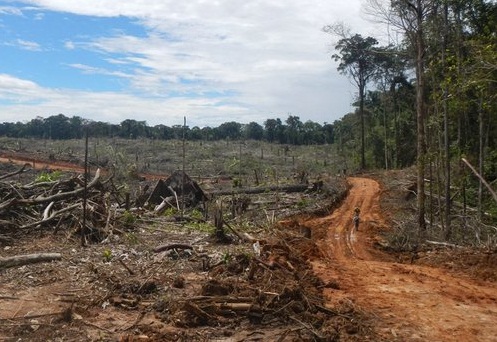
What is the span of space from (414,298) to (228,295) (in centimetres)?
289

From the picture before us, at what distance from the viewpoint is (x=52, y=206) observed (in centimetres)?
1137

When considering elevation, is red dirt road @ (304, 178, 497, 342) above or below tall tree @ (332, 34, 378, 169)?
below

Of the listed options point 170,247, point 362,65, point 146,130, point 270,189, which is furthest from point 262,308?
point 146,130

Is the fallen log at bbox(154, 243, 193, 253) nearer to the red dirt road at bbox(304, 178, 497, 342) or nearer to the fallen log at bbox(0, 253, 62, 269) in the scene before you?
the fallen log at bbox(0, 253, 62, 269)

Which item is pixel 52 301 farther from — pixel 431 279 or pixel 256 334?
pixel 431 279

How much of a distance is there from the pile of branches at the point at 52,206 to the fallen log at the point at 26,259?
61.0 inches

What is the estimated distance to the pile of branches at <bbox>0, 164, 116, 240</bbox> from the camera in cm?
1029

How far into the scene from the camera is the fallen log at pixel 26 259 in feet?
25.3

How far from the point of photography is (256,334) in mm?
6047

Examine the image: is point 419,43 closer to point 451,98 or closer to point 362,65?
point 451,98

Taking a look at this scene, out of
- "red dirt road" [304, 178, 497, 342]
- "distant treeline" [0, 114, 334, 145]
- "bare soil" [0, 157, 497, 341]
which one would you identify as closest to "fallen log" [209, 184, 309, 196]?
"red dirt road" [304, 178, 497, 342]

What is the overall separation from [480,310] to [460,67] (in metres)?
7.19

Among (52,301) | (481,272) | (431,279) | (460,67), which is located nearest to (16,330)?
(52,301)

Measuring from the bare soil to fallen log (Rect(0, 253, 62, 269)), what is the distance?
137 mm
